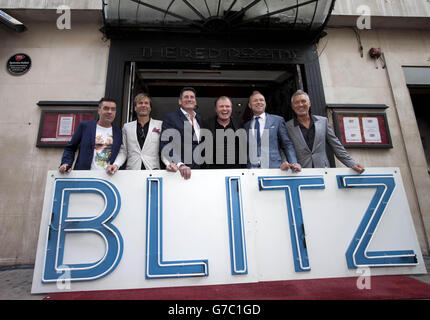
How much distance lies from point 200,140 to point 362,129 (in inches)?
104

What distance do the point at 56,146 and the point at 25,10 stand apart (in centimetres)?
215

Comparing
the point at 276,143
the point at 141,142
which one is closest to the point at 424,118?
the point at 276,143

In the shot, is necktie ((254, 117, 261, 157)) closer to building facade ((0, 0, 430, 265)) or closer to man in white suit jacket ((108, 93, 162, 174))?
man in white suit jacket ((108, 93, 162, 174))

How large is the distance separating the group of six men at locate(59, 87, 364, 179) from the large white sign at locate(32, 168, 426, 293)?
395 mm

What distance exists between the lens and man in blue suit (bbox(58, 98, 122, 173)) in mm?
Result: 2227

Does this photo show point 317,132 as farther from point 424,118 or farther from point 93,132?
point 424,118

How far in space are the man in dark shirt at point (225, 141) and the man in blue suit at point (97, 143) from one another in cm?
95

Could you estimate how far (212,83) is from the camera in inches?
183

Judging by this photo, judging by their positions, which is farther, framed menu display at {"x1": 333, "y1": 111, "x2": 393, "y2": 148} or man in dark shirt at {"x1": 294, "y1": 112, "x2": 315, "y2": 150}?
framed menu display at {"x1": 333, "y1": 111, "x2": 393, "y2": 148}

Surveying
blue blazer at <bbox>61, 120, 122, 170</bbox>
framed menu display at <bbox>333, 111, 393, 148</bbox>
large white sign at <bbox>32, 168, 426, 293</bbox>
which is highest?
framed menu display at <bbox>333, 111, 393, 148</bbox>

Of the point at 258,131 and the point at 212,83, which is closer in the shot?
the point at 258,131

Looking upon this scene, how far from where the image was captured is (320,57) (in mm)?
3840

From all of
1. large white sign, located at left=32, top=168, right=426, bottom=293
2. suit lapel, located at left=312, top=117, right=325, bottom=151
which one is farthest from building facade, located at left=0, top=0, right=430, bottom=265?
large white sign, located at left=32, top=168, right=426, bottom=293
